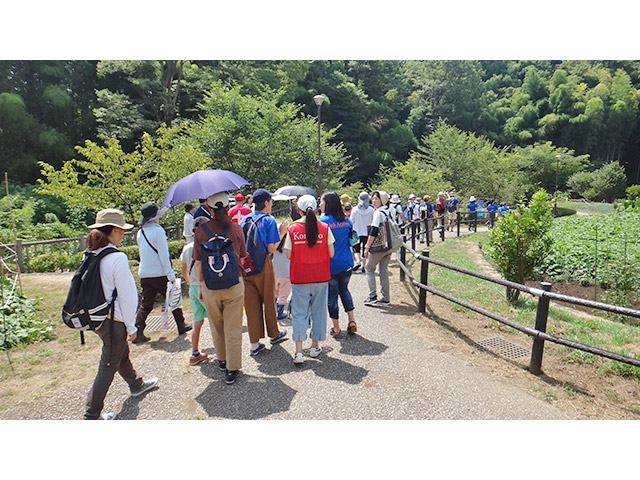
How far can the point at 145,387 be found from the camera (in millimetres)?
3723

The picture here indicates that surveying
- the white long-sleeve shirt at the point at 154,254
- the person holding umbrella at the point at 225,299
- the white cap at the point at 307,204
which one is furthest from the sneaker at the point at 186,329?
the white cap at the point at 307,204

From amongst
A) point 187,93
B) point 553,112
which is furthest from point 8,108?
point 553,112

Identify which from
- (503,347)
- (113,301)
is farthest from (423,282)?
(113,301)

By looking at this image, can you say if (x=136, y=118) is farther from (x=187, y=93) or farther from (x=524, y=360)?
(x=524, y=360)

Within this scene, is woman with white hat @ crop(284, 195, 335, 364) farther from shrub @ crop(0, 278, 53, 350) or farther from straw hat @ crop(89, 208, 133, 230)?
shrub @ crop(0, 278, 53, 350)

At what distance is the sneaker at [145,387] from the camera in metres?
3.63

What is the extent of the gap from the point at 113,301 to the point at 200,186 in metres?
1.75

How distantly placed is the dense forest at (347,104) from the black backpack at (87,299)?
6570mm

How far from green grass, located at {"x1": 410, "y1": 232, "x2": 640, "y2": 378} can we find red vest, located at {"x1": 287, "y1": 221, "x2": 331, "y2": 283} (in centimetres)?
305

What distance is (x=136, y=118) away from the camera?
23.5 meters

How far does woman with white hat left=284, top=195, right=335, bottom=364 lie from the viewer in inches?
159

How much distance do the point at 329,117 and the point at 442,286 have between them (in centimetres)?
3556

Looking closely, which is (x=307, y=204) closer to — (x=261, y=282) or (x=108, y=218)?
(x=261, y=282)

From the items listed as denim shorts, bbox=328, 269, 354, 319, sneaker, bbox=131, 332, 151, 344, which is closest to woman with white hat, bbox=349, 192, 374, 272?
→ denim shorts, bbox=328, 269, 354, 319
